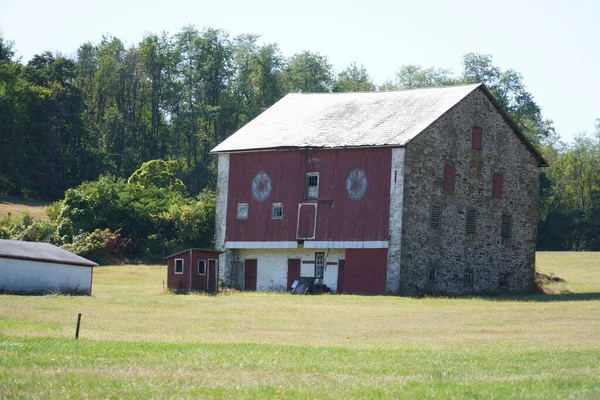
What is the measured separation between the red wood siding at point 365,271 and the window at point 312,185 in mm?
3783

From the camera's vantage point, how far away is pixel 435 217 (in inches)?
2168

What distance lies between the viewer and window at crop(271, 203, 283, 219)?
189 feet

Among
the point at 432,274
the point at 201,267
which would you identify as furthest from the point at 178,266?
the point at 432,274

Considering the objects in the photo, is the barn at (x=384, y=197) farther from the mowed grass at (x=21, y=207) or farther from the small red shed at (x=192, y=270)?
the mowed grass at (x=21, y=207)

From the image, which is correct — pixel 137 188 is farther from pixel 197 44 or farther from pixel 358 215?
Result: pixel 197 44

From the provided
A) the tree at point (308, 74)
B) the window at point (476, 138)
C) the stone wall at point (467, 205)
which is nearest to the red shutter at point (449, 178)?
the stone wall at point (467, 205)

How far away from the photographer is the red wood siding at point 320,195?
53.9 metres

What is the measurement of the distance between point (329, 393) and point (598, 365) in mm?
7599

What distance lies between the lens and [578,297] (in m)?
51.8

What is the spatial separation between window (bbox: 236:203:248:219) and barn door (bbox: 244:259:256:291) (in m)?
2.42

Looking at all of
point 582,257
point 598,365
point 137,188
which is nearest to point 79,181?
point 137,188

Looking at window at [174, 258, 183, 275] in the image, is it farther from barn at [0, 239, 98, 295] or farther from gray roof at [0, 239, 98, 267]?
gray roof at [0, 239, 98, 267]

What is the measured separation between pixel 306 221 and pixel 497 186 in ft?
35.0

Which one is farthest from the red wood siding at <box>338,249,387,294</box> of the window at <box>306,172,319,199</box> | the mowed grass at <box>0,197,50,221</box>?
the mowed grass at <box>0,197,50,221</box>
